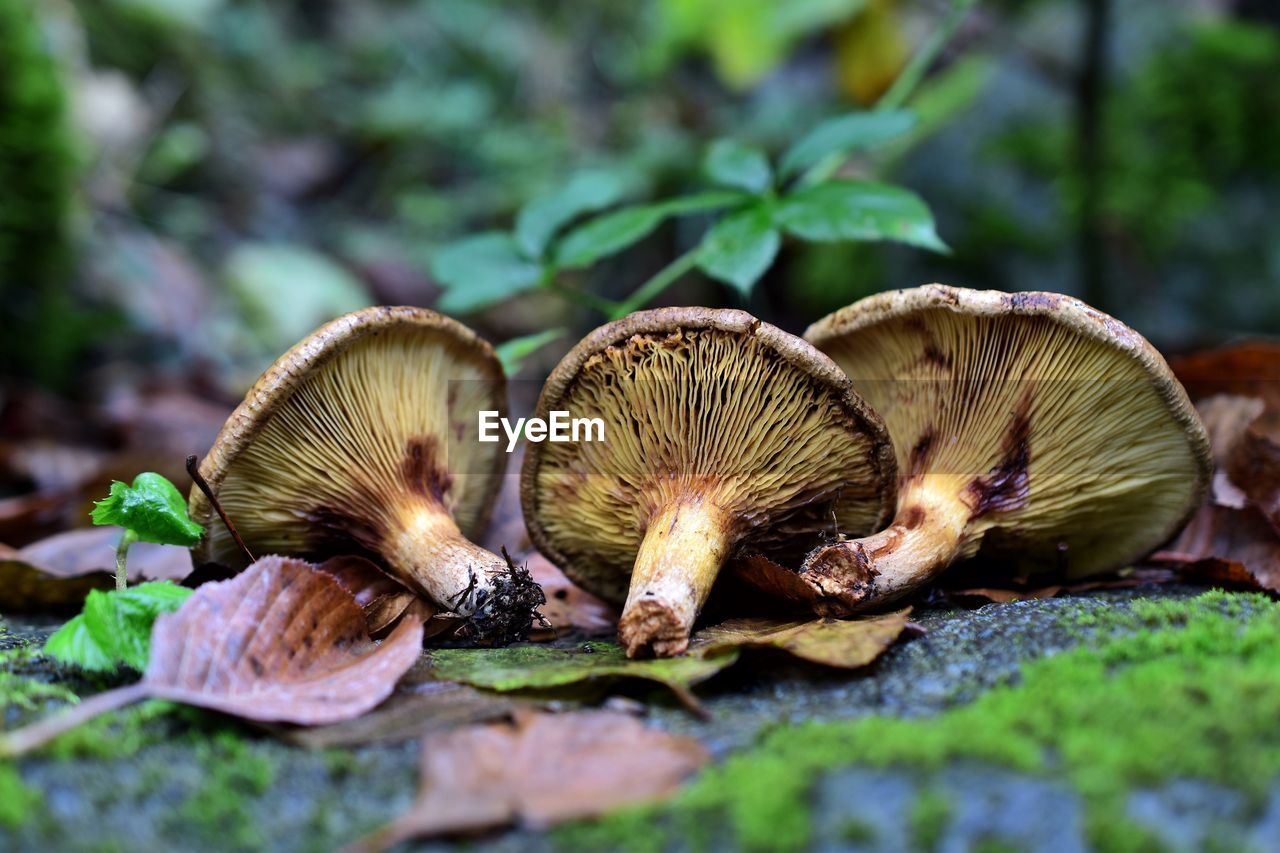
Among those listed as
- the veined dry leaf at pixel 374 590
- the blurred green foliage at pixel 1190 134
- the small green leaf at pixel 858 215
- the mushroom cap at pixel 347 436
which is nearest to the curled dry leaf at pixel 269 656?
the veined dry leaf at pixel 374 590

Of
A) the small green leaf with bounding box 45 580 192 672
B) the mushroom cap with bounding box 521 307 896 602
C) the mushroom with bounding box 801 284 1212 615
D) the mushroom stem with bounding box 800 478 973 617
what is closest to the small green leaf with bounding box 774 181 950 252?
the mushroom with bounding box 801 284 1212 615

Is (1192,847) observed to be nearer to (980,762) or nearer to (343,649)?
(980,762)

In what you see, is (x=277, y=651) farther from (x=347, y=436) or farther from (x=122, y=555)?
(x=347, y=436)

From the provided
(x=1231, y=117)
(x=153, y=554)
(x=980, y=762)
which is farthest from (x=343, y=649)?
(x=1231, y=117)

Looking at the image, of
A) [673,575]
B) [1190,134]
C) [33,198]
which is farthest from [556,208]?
[1190,134]

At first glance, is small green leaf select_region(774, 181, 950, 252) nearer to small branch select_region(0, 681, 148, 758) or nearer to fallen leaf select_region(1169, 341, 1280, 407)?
fallen leaf select_region(1169, 341, 1280, 407)
